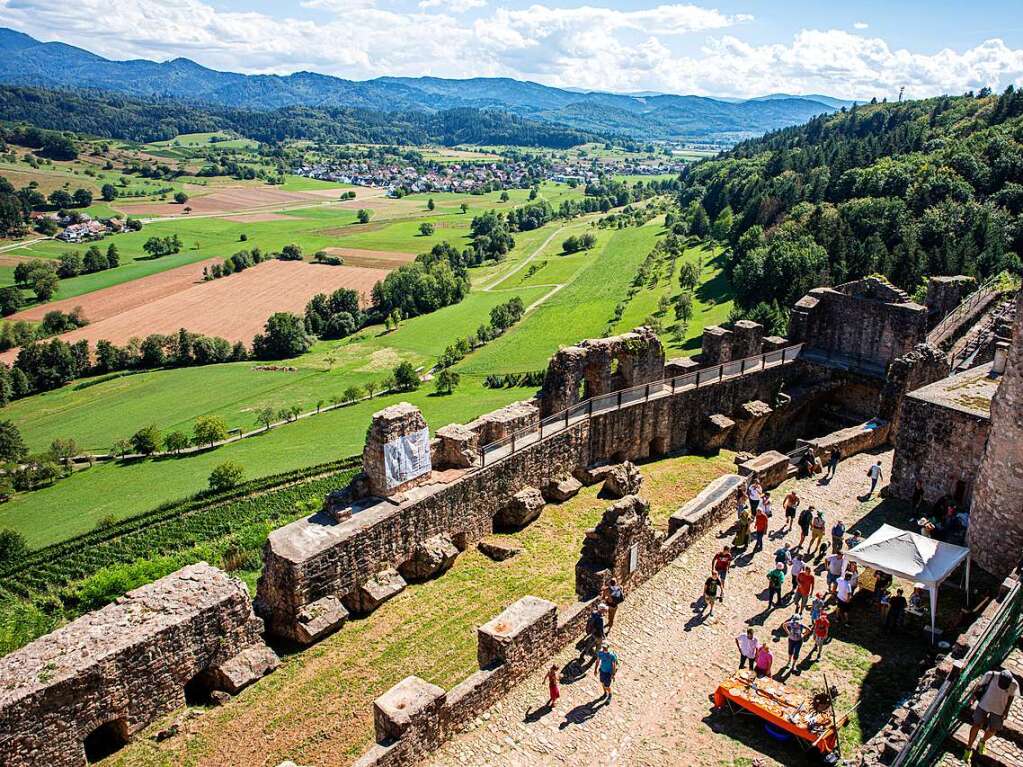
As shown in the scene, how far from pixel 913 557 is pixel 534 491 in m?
10.2

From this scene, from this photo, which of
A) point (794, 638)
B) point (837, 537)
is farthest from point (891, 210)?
point (794, 638)

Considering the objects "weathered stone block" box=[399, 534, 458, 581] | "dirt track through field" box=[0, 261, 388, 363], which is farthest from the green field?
"weathered stone block" box=[399, 534, 458, 581]

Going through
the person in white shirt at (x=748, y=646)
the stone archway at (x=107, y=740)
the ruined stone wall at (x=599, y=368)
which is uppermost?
the ruined stone wall at (x=599, y=368)

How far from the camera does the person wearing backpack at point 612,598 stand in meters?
15.9

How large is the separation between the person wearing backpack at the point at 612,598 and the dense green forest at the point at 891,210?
51.8 metres

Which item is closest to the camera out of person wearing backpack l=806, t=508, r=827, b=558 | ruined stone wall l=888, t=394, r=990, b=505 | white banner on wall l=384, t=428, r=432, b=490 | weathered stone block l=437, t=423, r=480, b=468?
person wearing backpack l=806, t=508, r=827, b=558

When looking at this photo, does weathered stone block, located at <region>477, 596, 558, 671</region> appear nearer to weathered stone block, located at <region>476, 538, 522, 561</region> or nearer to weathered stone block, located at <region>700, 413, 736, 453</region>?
weathered stone block, located at <region>476, 538, 522, 561</region>

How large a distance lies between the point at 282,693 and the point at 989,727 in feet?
40.9

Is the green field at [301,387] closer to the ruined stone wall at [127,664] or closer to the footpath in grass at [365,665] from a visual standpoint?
the footpath in grass at [365,665]

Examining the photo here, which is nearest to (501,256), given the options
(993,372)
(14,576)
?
(14,576)

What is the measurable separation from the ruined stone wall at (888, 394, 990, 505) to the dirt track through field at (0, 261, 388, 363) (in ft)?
282

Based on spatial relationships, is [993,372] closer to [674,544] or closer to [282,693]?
[674,544]

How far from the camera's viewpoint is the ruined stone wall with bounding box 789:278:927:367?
30297 mm

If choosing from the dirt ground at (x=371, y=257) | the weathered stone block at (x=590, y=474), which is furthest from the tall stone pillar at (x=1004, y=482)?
the dirt ground at (x=371, y=257)
